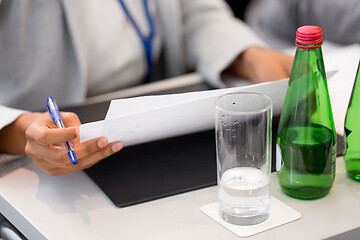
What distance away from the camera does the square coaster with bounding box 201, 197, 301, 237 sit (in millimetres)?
561

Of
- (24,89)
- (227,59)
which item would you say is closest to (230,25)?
(227,59)

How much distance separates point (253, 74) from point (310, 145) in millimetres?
444

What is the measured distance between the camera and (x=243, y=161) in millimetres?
575

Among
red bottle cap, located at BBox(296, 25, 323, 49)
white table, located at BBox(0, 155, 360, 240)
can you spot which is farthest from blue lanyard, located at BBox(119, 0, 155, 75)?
red bottle cap, located at BBox(296, 25, 323, 49)

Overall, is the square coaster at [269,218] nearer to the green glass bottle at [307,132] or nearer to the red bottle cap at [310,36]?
the green glass bottle at [307,132]

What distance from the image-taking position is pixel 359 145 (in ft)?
2.10

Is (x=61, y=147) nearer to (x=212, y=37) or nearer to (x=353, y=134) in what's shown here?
(x=353, y=134)

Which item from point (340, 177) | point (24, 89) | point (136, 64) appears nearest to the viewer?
point (340, 177)

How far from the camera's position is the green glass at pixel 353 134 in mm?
642

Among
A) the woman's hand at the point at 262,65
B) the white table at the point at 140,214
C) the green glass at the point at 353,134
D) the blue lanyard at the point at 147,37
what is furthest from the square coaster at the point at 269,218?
the blue lanyard at the point at 147,37

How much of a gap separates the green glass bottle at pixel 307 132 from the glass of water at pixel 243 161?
43mm

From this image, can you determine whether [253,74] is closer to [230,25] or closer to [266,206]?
[230,25]

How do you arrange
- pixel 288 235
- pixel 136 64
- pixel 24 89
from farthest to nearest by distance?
pixel 136 64 < pixel 24 89 < pixel 288 235

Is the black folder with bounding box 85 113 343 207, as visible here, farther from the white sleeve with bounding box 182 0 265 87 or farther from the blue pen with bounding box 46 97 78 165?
the white sleeve with bounding box 182 0 265 87
